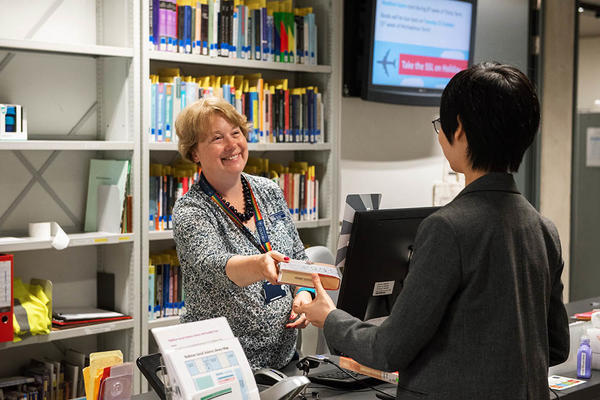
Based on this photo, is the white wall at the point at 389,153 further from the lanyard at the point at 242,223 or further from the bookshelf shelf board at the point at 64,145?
the lanyard at the point at 242,223

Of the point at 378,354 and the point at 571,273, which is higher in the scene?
the point at 378,354

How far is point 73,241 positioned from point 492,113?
2.34 m

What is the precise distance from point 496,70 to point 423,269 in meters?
0.44

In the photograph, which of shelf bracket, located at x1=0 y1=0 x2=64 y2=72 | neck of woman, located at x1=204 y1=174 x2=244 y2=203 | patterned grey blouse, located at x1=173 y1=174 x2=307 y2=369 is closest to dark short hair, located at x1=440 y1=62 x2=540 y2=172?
patterned grey blouse, located at x1=173 y1=174 x2=307 y2=369

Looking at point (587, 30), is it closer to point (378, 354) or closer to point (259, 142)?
point (259, 142)

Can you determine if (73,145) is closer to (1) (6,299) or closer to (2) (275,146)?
(1) (6,299)

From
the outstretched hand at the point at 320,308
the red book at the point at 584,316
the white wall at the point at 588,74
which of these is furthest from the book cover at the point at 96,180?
the white wall at the point at 588,74

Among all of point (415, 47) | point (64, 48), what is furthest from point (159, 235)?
point (415, 47)

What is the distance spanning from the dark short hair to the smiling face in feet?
3.62

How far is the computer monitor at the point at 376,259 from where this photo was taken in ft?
6.63

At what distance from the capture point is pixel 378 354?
155cm

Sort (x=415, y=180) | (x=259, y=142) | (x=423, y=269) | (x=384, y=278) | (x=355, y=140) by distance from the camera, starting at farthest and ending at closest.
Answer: (x=415, y=180)
(x=355, y=140)
(x=259, y=142)
(x=384, y=278)
(x=423, y=269)

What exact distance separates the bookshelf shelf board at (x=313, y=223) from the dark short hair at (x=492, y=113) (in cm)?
261

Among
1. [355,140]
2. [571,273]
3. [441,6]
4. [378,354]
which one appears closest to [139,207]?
[355,140]
